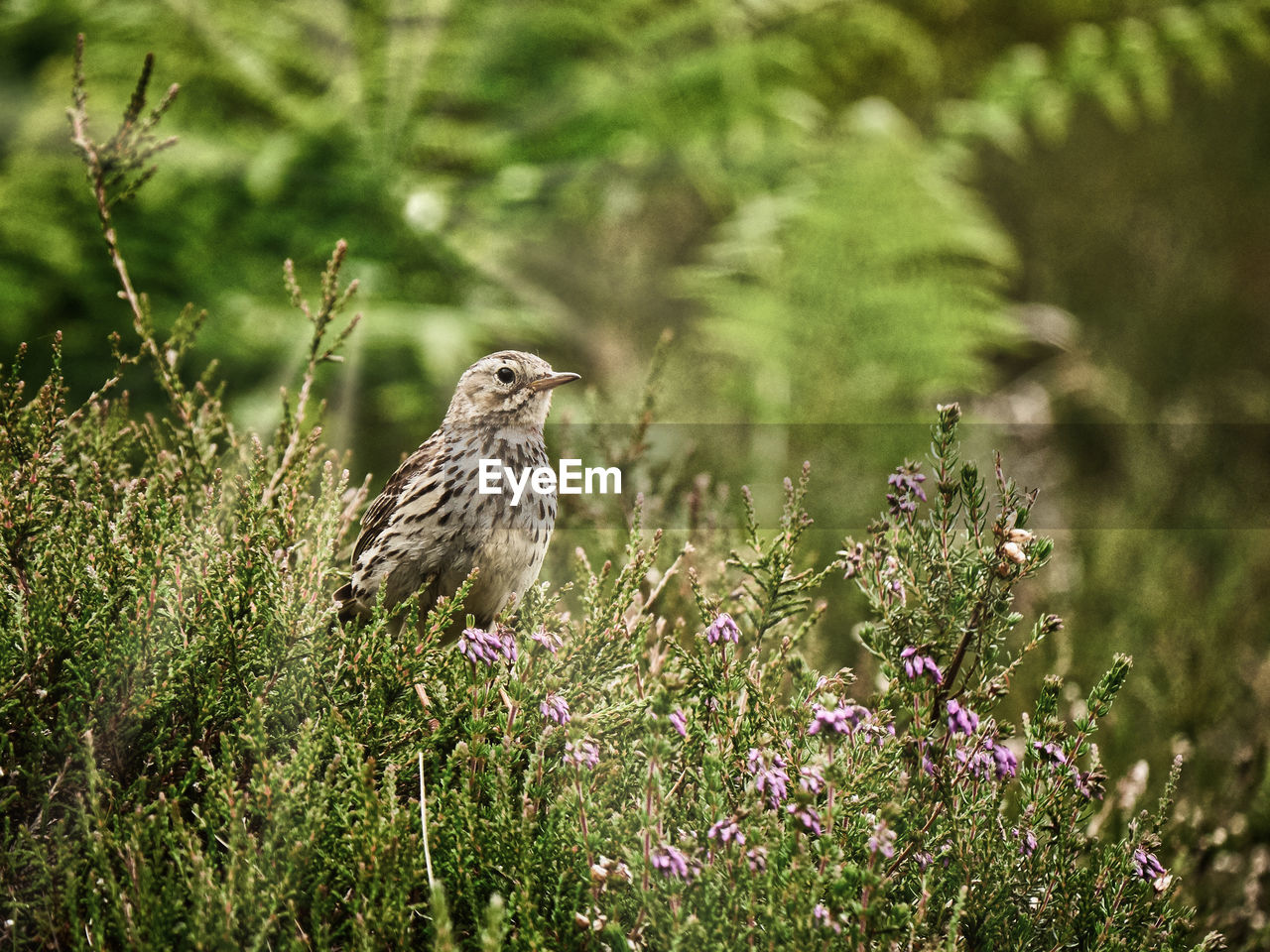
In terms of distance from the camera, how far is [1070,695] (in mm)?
2080

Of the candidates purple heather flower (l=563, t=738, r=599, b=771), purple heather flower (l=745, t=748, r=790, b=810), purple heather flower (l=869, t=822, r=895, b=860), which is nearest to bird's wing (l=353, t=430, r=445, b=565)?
purple heather flower (l=563, t=738, r=599, b=771)

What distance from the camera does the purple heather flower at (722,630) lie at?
1106 mm

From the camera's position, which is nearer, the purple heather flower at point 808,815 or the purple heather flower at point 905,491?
the purple heather flower at point 808,815

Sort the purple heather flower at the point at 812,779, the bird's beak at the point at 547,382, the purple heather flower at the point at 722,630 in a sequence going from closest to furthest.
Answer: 1. the purple heather flower at the point at 812,779
2. the purple heather flower at the point at 722,630
3. the bird's beak at the point at 547,382

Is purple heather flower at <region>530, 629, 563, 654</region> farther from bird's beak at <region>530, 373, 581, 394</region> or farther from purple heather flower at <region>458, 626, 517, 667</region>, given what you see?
bird's beak at <region>530, 373, 581, 394</region>

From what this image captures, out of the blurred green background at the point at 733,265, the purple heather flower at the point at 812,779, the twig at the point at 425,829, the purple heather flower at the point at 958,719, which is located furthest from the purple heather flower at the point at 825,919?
the blurred green background at the point at 733,265

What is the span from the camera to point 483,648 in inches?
42.6

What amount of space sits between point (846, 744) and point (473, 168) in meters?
3.23

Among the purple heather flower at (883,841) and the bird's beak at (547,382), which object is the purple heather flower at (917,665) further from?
the bird's beak at (547,382)

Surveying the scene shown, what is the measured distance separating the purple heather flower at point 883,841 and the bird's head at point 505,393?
68 centimetres

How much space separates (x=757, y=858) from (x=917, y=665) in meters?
0.29

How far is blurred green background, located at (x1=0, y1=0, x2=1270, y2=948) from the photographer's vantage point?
2.80m

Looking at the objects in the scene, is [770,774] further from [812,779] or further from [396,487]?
[396,487]

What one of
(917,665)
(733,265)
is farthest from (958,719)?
(733,265)
